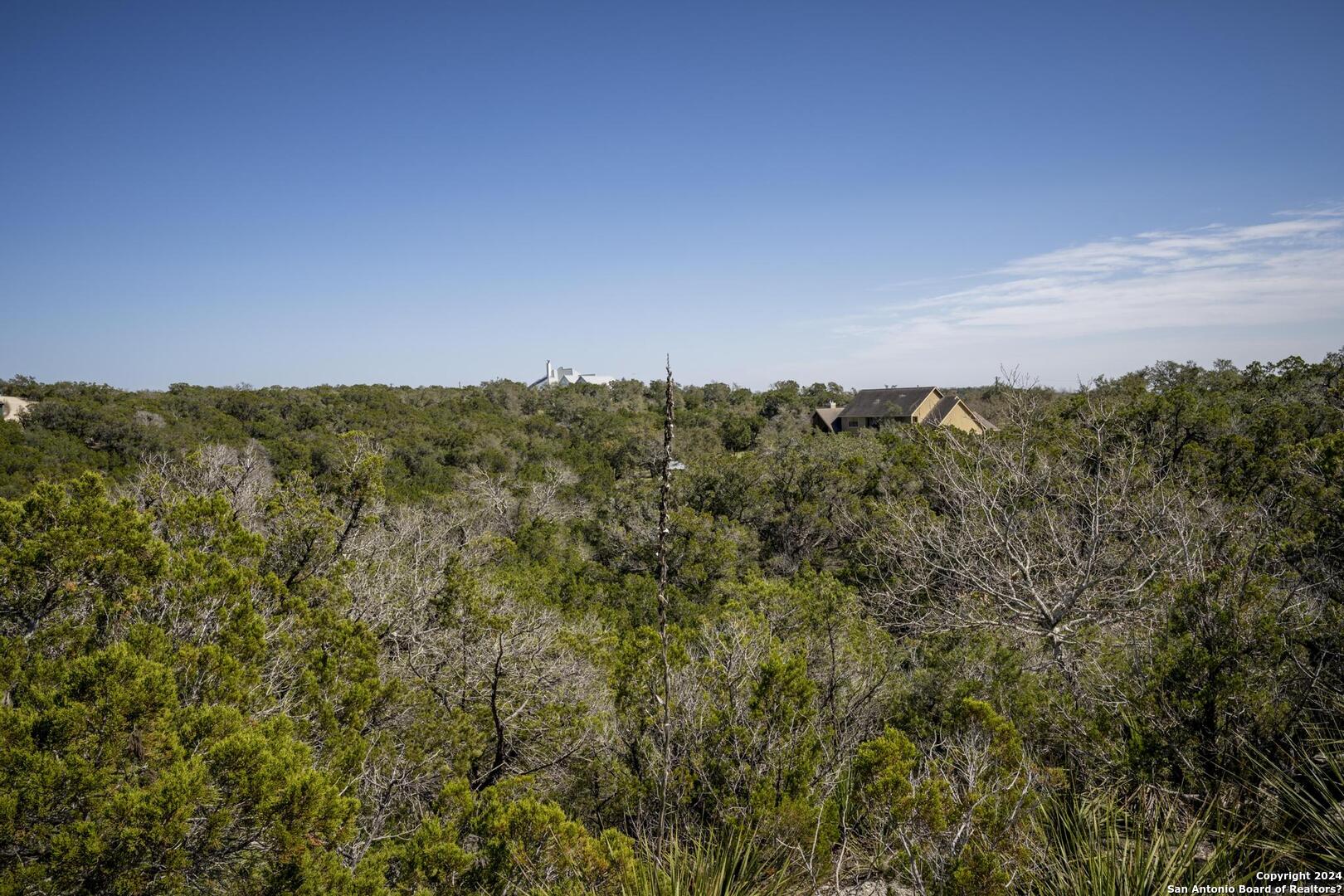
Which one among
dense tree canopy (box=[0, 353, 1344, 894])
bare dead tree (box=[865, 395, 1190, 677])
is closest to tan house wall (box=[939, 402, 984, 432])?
bare dead tree (box=[865, 395, 1190, 677])

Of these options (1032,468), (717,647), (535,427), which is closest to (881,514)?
(1032,468)

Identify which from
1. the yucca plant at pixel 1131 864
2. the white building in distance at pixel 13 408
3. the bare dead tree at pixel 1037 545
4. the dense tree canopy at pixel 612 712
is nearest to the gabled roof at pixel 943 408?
the bare dead tree at pixel 1037 545

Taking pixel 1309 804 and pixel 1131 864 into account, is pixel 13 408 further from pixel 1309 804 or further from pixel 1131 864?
pixel 1309 804

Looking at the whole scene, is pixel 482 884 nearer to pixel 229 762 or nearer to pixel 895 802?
pixel 229 762

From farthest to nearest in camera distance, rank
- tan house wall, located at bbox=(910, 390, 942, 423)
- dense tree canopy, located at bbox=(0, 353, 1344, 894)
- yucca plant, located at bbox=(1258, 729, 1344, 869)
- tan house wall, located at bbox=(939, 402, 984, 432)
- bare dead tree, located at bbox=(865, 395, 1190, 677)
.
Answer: tan house wall, located at bbox=(910, 390, 942, 423), tan house wall, located at bbox=(939, 402, 984, 432), bare dead tree, located at bbox=(865, 395, 1190, 677), yucca plant, located at bbox=(1258, 729, 1344, 869), dense tree canopy, located at bbox=(0, 353, 1344, 894)

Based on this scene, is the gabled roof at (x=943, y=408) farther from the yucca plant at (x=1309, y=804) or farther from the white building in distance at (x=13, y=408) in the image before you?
the white building in distance at (x=13, y=408)

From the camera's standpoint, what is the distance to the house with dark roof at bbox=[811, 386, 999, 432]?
3909 cm

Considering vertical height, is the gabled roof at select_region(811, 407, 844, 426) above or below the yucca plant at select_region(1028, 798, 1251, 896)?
above

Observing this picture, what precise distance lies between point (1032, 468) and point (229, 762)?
1317 cm

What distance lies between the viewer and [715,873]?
12.2ft

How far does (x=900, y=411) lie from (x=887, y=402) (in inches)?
74.1

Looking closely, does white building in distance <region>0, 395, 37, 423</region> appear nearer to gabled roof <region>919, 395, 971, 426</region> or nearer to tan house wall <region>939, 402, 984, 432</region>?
gabled roof <region>919, 395, 971, 426</region>

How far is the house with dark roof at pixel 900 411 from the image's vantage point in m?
39.1

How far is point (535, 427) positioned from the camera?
3669 cm
